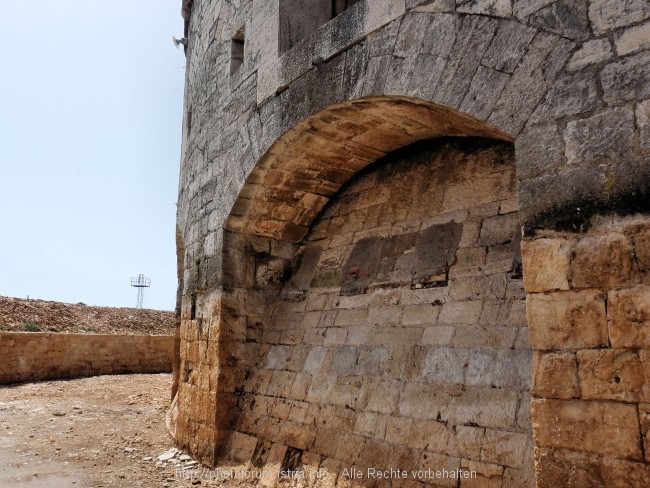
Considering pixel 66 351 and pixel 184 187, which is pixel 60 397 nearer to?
pixel 66 351

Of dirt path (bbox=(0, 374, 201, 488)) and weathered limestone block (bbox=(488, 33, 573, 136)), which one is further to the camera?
dirt path (bbox=(0, 374, 201, 488))

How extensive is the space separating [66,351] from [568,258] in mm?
10792

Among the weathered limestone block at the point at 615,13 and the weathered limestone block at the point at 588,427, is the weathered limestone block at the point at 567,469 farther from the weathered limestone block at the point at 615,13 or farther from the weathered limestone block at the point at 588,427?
the weathered limestone block at the point at 615,13

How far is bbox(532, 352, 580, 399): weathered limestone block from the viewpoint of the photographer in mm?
1986

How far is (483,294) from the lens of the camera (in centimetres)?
319

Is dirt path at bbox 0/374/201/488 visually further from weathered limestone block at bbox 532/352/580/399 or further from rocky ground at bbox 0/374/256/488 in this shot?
weathered limestone block at bbox 532/352/580/399

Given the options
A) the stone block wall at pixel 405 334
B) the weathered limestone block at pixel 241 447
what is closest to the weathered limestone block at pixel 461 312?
the stone block wall at pixel 405 334

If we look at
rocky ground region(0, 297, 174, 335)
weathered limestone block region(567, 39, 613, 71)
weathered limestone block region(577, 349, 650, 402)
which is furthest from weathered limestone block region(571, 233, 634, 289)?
rocky ground region(0, 297, 174, 335)

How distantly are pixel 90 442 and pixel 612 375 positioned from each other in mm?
4950

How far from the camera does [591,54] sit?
2.17 m

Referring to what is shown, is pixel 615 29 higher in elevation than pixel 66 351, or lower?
higher

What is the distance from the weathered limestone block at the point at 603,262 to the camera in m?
1.94

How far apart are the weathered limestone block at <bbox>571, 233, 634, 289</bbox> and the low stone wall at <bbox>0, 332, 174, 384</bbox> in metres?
10.6

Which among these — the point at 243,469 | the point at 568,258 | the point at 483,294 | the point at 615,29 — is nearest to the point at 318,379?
the point at 243,469
